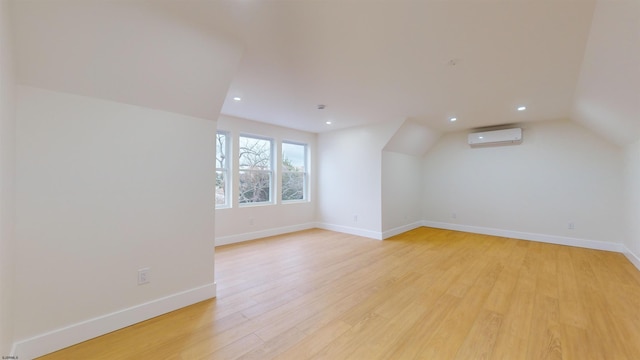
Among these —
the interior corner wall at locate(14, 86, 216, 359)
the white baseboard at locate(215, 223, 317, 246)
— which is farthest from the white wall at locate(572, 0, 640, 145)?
the white baseboard at locate(215, 223, 317, 246)

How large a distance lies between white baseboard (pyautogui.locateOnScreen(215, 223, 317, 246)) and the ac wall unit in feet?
12.9

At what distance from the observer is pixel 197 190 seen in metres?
2.30

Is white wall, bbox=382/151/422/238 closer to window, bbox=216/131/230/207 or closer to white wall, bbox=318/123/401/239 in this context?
white wall, bbox=318/123/401/239

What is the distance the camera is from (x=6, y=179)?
131 cm

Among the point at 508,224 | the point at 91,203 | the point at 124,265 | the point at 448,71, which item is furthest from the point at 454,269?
the point at 91,203

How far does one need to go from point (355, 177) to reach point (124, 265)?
3.99 metres

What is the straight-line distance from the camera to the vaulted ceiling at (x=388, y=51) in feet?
5.01

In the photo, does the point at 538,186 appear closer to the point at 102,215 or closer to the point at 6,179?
the point at 102,215

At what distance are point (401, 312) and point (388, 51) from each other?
7.45 ft

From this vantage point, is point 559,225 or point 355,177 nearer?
point 559,225

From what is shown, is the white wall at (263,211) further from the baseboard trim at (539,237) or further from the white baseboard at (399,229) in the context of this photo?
the baseboard trim at (539,237)

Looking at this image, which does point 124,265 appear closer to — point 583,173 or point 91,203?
point 91,203

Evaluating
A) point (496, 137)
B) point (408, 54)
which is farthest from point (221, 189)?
point (496, 137)

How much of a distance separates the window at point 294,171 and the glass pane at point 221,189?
50.8 inches
